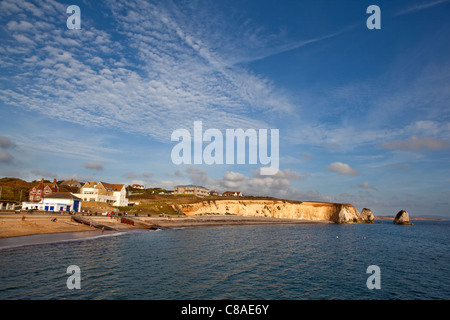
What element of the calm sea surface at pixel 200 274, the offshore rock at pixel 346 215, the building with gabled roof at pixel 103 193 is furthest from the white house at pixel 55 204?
the offshore rock at pixel 346 215

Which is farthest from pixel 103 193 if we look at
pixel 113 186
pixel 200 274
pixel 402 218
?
pixel 402 218

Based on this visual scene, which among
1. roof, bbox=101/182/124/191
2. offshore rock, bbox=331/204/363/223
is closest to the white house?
roof, bbox=101/182/124/191

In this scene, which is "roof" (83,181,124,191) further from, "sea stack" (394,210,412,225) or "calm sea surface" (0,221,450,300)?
"sea stack" (394,210,412,225)

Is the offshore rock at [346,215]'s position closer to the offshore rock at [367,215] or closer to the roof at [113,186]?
the offshore rock at [367,215]

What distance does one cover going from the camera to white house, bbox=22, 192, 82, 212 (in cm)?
7326

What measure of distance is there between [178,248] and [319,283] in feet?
72.1

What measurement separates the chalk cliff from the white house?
45.1m

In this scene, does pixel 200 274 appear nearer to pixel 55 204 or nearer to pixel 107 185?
pixel 55 204

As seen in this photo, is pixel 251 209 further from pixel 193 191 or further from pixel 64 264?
pixel 64 264

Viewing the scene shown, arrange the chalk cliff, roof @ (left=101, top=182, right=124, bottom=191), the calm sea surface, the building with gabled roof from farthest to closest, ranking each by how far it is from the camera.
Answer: the chalk cliff, roof @ (left=101, top=182, right=124, bottom=191), the building with gabled roof, the calm sea surface

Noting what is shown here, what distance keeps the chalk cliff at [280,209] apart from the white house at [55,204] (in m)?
45.1

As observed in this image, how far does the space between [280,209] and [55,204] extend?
352 ft

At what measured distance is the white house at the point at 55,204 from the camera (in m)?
73.3

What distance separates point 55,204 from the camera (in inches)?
2948
